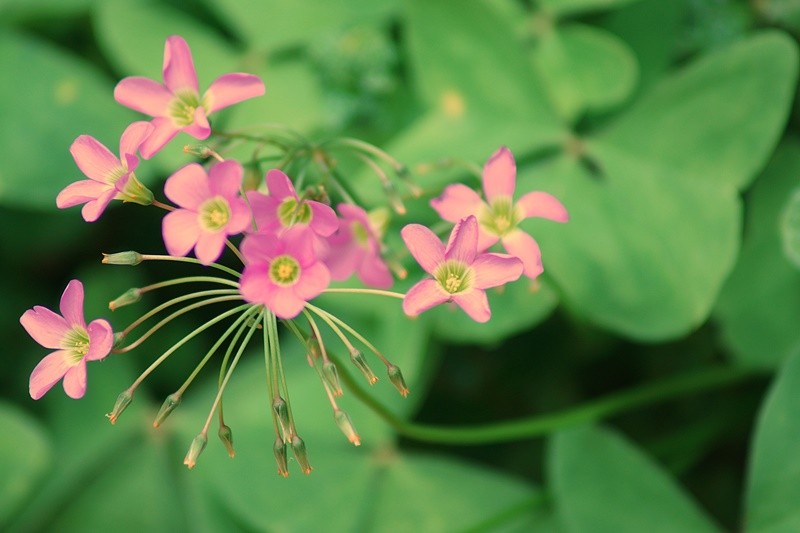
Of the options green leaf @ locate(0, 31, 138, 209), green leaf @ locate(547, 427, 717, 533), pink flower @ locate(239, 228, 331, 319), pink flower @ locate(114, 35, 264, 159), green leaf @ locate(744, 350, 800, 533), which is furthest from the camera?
green leaf @ locate(0, 31, 138, 209)

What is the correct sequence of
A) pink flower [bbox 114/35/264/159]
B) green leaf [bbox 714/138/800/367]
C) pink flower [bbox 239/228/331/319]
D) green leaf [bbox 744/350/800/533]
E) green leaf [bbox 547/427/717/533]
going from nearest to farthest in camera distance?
pink flower [bbox 239/228/331/319] → pink flower [bbox 114/35/264/159] → green leaf [bbox 744/350/800/533] → green leaf [bbox 547/427/717/533] → green leaf [bbox 714/138/800/367]

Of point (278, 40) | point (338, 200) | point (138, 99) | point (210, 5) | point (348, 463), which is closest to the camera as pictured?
point (138, 99)

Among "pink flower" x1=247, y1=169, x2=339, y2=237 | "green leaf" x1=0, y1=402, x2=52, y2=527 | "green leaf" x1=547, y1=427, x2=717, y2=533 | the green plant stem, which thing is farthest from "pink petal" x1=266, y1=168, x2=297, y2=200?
"green leaf" x1=0, y1=402, x2=52, y2=527

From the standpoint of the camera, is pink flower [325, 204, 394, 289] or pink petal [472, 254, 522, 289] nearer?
pink petal [472, 254, 522, 289]

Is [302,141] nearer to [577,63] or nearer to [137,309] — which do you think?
[577,63]

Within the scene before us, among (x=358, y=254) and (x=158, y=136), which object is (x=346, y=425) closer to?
(x=358, y=254)

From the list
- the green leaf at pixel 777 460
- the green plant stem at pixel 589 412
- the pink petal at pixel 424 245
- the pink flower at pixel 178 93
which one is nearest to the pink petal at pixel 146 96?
the pink flower at pixel 178 93

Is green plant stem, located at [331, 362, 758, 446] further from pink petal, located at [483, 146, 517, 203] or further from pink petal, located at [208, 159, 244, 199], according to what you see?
pink petal, located at [208, 159, 244, 199]

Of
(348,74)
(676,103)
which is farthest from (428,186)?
(676,103)
